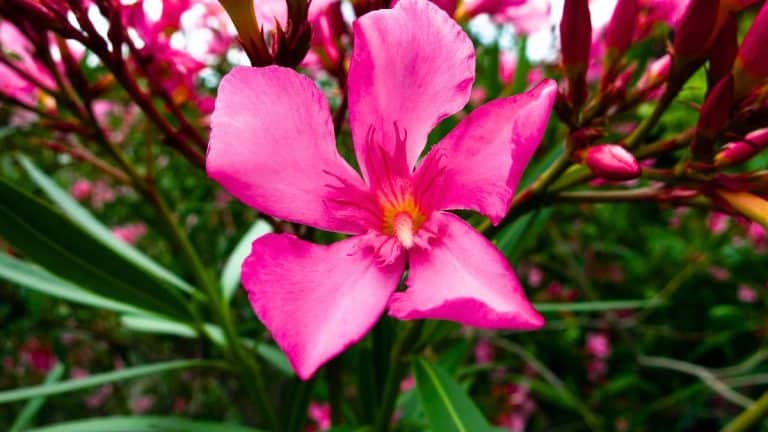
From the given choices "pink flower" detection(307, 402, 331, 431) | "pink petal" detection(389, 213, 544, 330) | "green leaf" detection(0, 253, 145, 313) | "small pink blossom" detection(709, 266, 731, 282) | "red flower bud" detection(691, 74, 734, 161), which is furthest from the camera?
"small pink blossom" detection(709, 266, 731, 282)

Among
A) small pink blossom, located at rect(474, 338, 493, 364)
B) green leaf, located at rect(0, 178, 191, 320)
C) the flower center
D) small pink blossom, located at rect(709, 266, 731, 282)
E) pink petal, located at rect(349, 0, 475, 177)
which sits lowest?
small pink blossom, located at rect(474, 338, 493, 364)

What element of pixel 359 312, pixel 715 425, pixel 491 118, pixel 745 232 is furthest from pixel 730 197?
pixel 715 425

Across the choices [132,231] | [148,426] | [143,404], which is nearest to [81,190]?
[132,231]

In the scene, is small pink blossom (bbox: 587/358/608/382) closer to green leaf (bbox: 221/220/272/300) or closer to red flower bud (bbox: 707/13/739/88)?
green leaf (bbox: 221/220/272/300)

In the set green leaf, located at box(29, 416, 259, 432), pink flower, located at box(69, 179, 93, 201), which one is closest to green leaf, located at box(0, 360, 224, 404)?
green leaf, located at box(29, 416, 259, 432)

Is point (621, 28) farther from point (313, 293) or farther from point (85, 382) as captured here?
point (85, 382)

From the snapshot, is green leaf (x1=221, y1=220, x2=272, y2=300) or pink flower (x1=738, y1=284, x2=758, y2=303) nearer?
green leaf (x1=221, y1=220, x2=272, y2=300)
